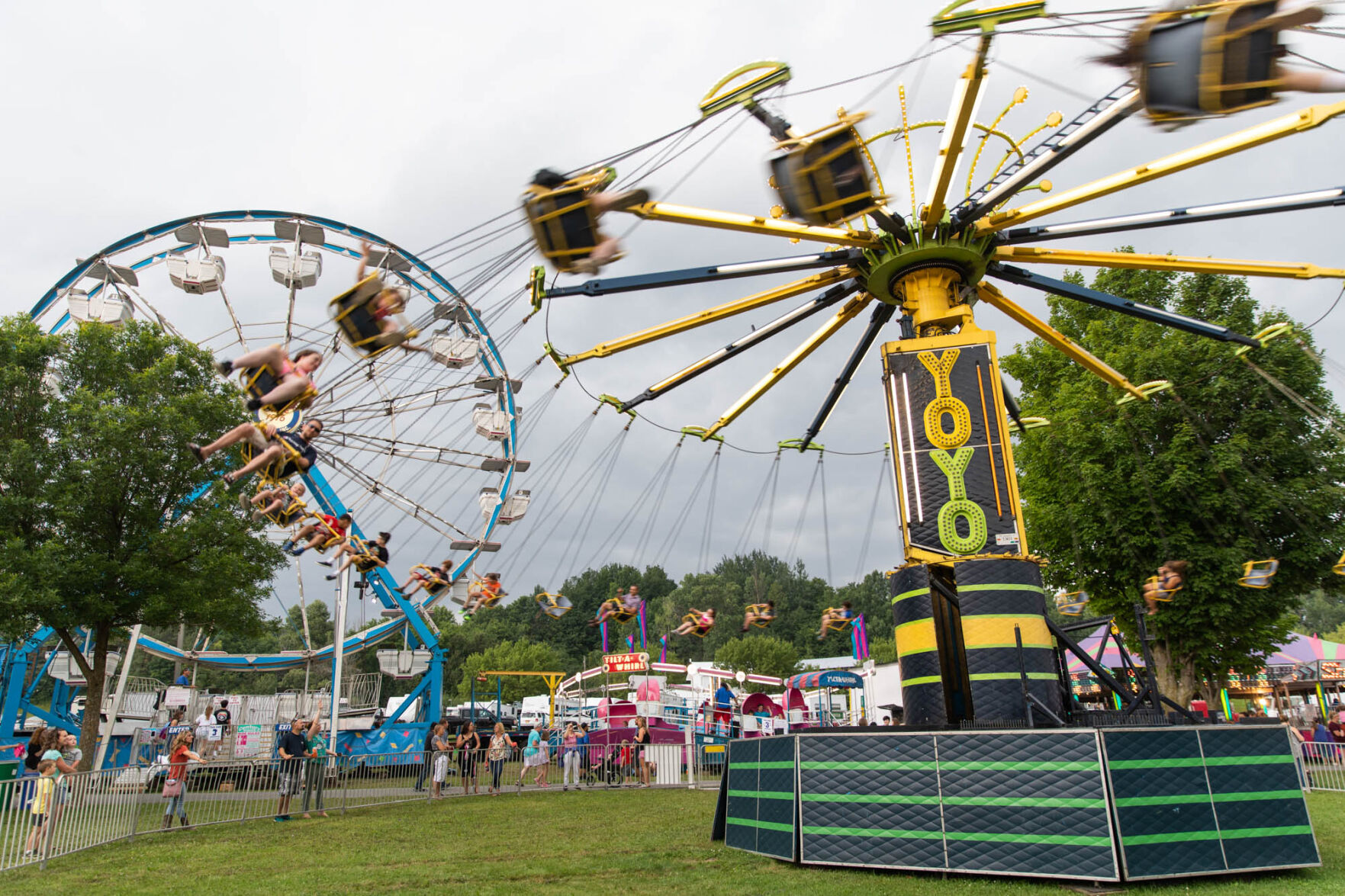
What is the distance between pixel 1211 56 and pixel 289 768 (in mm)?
16326

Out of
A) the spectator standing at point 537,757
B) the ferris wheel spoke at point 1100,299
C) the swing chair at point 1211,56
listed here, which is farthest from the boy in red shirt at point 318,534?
the swing chair at point 1211,56

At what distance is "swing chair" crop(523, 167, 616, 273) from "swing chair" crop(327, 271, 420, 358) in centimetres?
199

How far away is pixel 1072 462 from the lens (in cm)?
2200

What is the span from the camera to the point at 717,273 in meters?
13.0

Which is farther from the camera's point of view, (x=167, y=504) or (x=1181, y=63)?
(x=167, y=504)

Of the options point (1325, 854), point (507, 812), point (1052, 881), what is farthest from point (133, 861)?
point (1325, 854)

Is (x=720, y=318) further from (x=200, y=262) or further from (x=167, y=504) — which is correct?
(x=200, y=262)

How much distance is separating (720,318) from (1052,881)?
9.01 meters

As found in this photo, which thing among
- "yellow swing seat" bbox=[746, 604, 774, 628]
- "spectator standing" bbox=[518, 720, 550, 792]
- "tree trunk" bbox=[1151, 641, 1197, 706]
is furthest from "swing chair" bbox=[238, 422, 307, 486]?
"tree trunk" bbox=[1151, 641, 1197, 706]

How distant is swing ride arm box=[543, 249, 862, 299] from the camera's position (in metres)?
12.8

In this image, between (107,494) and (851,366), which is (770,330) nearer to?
(851,366)

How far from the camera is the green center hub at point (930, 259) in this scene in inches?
481

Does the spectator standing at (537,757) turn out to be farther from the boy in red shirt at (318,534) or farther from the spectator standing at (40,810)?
the spectator standing at (40,810)

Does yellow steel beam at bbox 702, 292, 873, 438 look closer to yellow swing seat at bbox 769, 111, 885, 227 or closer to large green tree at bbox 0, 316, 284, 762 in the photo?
yellow swing seat at bbox 769, 111, 885, 227
